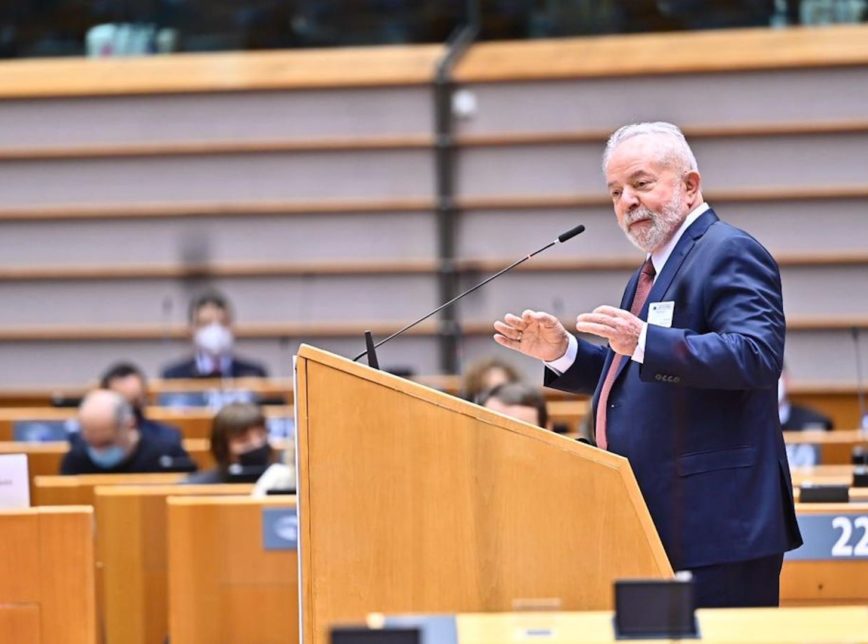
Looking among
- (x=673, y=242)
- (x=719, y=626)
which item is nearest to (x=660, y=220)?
(x=673, y=242)

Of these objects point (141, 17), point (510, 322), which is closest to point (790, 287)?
point (141, 17)

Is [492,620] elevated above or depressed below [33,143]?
below

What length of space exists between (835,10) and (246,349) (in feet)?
13.4

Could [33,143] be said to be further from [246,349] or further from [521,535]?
[521,535]

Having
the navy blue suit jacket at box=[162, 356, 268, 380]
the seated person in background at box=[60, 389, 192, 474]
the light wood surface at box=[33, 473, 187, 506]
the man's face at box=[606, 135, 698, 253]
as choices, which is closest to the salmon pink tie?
the man's face at box=[606, 135, 698, 253]

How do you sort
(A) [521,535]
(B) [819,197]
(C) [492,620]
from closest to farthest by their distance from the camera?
(C) [492,620] → (A) [521,535] → (B) [819,197]

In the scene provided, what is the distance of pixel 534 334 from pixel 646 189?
1.12 feet

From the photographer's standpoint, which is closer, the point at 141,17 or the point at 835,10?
the point at 835,10

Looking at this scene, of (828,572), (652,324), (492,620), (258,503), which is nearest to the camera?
(492,620)

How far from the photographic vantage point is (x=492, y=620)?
2.19 m

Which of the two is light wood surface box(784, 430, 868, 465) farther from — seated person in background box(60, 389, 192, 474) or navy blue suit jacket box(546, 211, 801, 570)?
navy blue suit jacket box(546, 211, 801, 570)

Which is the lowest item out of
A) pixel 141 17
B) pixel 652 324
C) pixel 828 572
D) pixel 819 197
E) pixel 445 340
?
pixel 828 572

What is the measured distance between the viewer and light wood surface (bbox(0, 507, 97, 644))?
3393 millimetres

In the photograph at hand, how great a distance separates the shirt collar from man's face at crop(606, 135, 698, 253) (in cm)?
2
